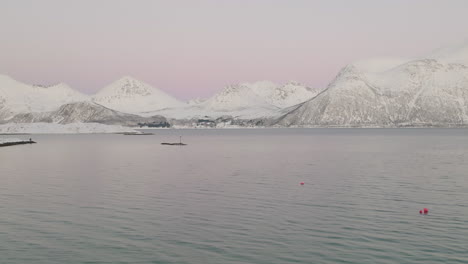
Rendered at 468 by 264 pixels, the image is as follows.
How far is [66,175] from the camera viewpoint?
75562mm

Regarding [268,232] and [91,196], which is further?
[91,196]

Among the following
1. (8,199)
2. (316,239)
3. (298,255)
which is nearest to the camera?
(298,255)

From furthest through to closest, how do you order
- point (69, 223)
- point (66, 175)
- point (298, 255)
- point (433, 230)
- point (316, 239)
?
point (66, 175), point (69, 223), point (433, 230), point (316, 239), point (298, 255)

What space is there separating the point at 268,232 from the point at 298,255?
18.9 ft

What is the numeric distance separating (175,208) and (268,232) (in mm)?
12441

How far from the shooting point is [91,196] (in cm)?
5234

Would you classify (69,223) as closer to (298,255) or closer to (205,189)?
(298,255)

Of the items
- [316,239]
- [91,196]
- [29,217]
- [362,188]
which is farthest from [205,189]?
[316,239]

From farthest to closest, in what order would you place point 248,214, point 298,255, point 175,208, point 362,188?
point 362,188 → point 175,208 → point 248,214 → point 298,255

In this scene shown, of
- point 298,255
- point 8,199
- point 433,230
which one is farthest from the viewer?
point 8,199

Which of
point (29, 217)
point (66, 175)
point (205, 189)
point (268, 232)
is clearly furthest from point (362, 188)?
point (66, 175)

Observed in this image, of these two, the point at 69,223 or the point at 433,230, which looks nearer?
the point at 433,230

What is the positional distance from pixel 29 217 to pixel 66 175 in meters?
36.3

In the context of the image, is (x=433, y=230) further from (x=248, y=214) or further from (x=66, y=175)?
(x=66, y=175)
